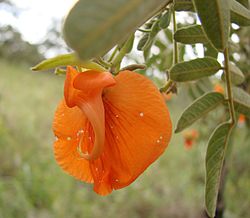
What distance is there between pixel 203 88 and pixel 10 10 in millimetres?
5626

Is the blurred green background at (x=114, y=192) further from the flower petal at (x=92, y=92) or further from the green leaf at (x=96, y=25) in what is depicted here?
the green leaf at (x=96, y=25)

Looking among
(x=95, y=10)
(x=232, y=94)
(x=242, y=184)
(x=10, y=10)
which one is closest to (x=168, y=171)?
(x=242, y=184)

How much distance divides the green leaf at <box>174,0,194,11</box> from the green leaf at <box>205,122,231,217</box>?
0.14m

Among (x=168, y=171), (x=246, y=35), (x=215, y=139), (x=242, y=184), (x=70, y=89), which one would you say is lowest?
(x=168, y=171)

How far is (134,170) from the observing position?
1.25 ft

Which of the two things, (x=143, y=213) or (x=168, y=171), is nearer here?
(x=143, y=213)

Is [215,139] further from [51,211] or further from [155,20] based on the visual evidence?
[51,211]

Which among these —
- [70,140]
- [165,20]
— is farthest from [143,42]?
[70,140]

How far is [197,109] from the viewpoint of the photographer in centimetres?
49

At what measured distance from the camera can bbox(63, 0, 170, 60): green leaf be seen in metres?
0.19

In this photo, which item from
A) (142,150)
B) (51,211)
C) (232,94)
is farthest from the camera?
(51,211)

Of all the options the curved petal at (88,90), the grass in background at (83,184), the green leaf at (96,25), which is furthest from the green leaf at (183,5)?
the grass in background at (83,184)

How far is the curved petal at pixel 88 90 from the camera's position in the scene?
1.17ft

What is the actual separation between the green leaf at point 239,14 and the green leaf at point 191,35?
5cm
